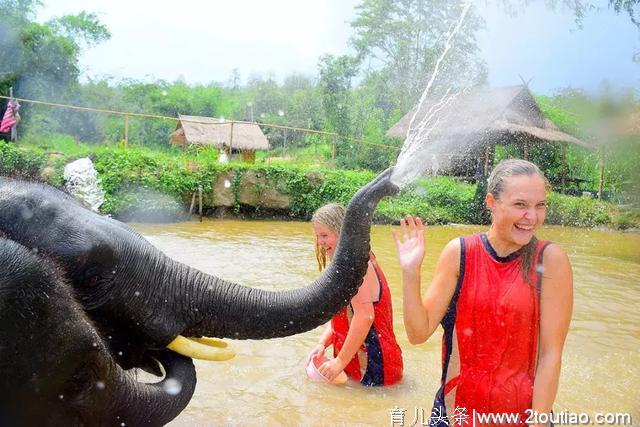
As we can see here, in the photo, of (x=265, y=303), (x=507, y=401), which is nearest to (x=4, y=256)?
Answer: (x=265, y=303)

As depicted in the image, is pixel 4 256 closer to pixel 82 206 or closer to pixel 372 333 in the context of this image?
pixel 82 206

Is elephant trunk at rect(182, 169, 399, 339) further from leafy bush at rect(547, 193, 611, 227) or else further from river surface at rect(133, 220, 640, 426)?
leafy bush at rect(547, 193, 611, 227)

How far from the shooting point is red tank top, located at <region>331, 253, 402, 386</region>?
3668 millimetres

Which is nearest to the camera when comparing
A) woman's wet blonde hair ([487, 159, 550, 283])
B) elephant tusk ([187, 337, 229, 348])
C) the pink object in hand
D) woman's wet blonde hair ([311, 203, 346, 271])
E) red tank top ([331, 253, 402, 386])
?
woman's wet blonde hair ([487, 159, 550, 283])

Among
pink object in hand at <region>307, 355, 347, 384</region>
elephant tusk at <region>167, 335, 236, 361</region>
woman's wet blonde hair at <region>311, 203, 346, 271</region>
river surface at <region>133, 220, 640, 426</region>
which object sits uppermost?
woman's wet blonde hair at <region>311, 203, 346, 271</region>

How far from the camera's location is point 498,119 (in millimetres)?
20234

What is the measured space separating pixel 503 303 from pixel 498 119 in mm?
19128

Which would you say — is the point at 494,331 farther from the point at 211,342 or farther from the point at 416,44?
the point at 416,44

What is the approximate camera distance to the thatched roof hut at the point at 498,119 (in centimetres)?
2003

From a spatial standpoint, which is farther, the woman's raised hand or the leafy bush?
the leafy bush

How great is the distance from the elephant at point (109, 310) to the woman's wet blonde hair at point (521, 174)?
0.41 m

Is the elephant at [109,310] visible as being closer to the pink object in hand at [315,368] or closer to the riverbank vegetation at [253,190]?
the pink object in hand at [315,368]

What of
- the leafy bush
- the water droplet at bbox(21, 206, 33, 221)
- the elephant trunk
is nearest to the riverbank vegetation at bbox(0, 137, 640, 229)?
the leafy bush

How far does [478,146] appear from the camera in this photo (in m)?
22.7
